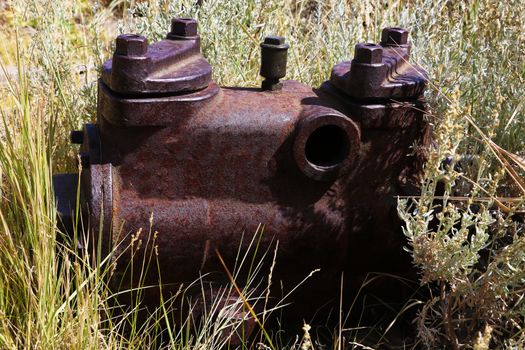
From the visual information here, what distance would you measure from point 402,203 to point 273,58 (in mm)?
606

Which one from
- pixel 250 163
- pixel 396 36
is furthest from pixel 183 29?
pixel 396 36

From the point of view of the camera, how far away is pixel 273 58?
2.40m

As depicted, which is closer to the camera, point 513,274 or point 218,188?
point 513,274

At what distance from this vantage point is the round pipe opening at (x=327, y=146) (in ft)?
7.72

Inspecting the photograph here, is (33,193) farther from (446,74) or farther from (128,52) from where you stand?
(446,74)

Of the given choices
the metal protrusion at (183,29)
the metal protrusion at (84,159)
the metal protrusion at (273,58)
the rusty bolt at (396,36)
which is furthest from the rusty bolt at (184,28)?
the rusty bolt at (396,36)

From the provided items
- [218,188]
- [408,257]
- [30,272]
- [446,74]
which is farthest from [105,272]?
[446,74]

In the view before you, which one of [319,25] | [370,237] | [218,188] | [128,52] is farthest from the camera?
[319,25]

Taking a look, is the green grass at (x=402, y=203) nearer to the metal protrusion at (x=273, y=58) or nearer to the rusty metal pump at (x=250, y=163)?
the rusty metal pump at (x=250, y=163)

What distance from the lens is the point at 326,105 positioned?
2.38 metres

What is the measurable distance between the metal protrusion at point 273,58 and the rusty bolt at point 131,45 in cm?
43

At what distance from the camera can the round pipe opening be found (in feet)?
7.72

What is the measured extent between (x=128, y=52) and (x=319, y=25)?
2.01 meters

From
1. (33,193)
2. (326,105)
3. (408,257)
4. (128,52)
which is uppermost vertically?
(128,52)
